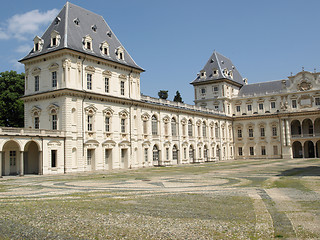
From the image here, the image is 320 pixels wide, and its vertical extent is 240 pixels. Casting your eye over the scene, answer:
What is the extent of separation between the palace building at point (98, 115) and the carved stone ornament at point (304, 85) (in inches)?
7.4

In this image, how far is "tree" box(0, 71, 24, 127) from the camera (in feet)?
173

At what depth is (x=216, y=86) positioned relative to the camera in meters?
76.5

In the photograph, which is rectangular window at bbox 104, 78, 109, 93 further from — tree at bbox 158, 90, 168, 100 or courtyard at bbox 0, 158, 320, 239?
tree at bbox 158, 90, 168, 100

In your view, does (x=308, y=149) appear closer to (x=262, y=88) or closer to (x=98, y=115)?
(x=262, y=88)

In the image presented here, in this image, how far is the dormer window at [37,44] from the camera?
42969 millimetres

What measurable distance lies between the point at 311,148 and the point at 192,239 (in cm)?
7226

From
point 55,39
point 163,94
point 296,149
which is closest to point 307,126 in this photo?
point 296,149

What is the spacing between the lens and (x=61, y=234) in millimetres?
9633

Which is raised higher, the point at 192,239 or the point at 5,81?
the point at 5,81

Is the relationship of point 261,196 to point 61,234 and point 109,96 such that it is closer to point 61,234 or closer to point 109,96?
point 61,234

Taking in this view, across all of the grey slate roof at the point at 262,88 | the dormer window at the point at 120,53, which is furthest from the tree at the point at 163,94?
the dormer window at the point at 120,53

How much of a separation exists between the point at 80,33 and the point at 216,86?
131ft

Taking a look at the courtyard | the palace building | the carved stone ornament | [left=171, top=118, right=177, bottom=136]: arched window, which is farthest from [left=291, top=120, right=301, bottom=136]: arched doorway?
the courtyard

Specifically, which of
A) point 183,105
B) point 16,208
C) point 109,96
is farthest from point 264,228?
point 183,105
